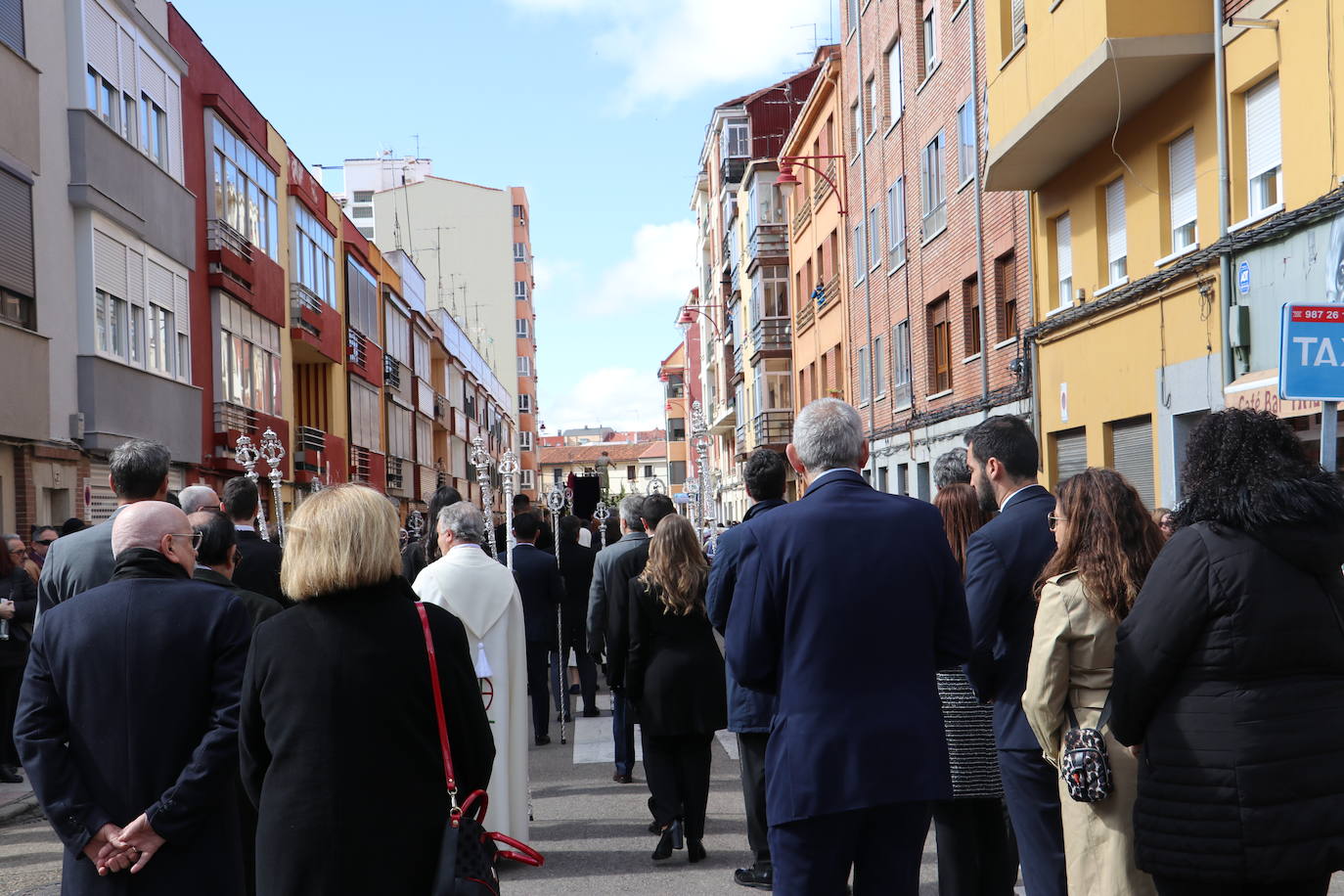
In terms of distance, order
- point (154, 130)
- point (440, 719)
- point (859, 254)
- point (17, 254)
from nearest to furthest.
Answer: point (440, 719) < point (17, 254) < point (154, 130) < point (859, 254)

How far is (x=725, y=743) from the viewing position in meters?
12.5

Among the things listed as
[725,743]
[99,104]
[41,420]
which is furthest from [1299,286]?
[99,104]

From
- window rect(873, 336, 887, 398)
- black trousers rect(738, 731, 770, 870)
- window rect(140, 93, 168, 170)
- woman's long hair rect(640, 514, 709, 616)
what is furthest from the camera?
window rect(873, 336, 887, 398)

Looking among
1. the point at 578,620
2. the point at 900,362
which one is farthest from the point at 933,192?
the point at 578,620

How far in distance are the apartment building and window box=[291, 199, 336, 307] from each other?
1367 centimetres

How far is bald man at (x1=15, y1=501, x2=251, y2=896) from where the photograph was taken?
14.8 feet

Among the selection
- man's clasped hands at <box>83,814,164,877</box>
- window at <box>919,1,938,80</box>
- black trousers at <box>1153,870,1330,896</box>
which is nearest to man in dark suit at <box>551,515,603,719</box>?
man's clasped hands at <box>83,814,164,877</box>

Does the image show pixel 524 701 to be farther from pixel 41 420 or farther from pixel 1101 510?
pixel 41 420

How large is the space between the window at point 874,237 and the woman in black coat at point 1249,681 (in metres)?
30.2

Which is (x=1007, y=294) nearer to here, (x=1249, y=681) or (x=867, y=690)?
(x=867, y=690)

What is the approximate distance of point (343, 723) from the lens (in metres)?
3.97

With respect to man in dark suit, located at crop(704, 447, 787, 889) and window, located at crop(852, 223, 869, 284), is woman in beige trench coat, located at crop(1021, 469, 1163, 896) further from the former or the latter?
window, located at crop(852, 223, 869, 284)

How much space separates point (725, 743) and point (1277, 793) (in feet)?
29.1

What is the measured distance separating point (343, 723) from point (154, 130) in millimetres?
21367
